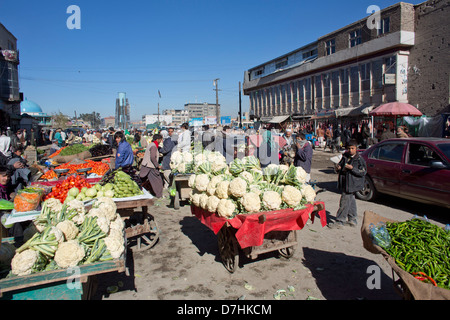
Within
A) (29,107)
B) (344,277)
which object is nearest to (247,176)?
(344,277)

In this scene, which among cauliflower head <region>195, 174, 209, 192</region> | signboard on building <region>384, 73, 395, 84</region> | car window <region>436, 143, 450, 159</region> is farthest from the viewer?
signboard on building <region>384, 73, 395, 84</region>

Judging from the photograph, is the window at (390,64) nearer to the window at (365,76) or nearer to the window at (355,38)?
the window at (365,76)

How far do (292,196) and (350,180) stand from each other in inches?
107

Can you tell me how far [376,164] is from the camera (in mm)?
8258

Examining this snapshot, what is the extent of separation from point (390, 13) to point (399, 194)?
2257 centimetres

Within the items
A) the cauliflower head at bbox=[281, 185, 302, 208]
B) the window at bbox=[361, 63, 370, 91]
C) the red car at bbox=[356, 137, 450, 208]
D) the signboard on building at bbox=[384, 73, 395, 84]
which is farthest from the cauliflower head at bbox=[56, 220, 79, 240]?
the window at bbox=[361, 63, 370, 91]

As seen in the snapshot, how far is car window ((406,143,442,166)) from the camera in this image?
7254 millimetres

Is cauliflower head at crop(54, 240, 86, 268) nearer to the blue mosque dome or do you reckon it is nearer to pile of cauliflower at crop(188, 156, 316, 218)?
pile of cauliflower at crop(188, 156, 316, 218)

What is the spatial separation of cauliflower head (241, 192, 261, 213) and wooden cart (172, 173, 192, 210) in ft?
12.4

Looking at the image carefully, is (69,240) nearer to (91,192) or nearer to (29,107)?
(91,192)

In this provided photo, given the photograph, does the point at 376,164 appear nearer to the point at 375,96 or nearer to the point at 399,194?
the point at 399,194

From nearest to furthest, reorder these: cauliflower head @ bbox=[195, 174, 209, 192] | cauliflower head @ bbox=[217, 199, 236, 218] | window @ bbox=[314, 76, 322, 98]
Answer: cauliflower head @ bbox=[217, 199, 236, 218]
cauliflower head @ bbox=[195, 174, 209, 192]
window @ bbox=[314, 76, 322, 98]

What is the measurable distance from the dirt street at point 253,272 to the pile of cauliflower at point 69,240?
1.16m

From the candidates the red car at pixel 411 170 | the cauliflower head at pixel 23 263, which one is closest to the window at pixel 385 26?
the red car at pixel 411 170
